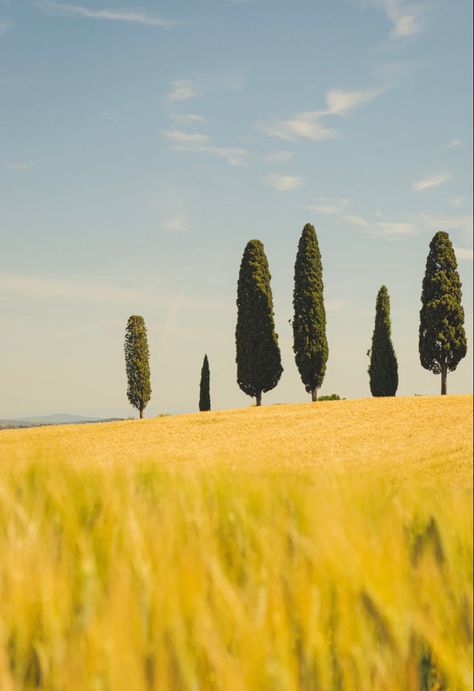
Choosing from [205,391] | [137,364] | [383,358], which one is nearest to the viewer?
[383,358]

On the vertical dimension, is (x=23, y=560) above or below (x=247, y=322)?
below

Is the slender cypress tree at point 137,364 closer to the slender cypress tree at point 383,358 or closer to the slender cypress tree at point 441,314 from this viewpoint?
the slender cypress tree at point 383,358

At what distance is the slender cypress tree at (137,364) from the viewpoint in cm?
4416

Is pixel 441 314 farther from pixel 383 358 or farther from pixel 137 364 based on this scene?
pixel 137 364

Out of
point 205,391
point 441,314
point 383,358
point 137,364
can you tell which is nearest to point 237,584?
point 441,314

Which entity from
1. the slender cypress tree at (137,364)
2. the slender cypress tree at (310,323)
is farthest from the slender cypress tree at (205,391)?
the slender cypress tree at (310,323)

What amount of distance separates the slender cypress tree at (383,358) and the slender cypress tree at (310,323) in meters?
4.61

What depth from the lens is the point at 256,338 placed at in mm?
35031

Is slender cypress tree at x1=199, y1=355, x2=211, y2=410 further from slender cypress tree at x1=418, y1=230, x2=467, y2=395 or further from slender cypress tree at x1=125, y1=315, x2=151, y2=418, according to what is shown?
slender cypress tree at x1=418, y1=230, x2=467, y2=395

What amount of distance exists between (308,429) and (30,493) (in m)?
20.3

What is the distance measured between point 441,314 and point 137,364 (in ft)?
61.1

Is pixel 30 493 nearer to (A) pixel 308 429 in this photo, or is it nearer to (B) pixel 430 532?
(B) pixel 430 532

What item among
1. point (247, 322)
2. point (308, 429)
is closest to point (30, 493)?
point (308, 429)

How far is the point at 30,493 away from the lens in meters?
3.04
